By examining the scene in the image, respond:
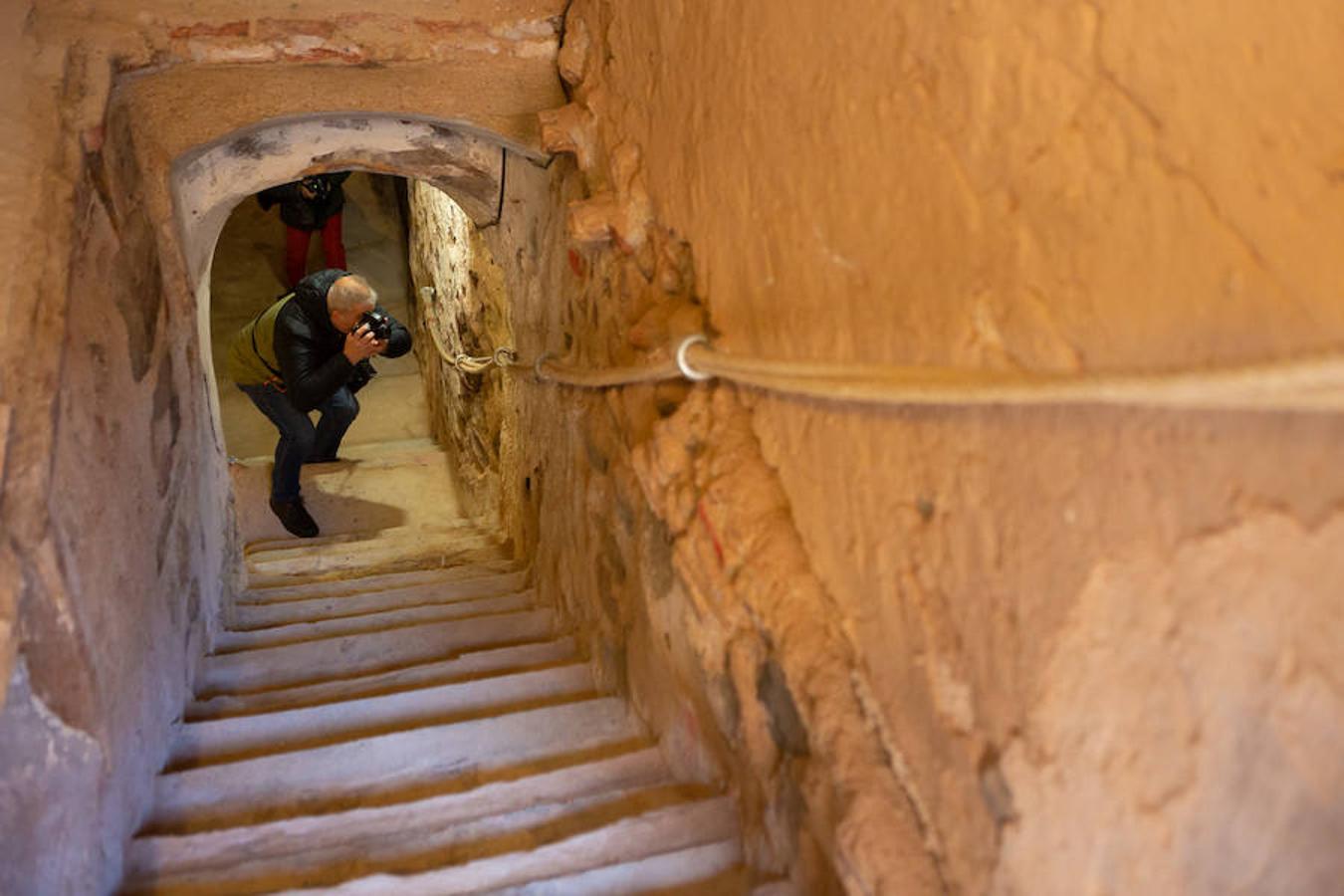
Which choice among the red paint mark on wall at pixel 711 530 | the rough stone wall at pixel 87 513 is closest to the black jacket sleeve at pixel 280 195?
the rough stone wall at pixel 87 513

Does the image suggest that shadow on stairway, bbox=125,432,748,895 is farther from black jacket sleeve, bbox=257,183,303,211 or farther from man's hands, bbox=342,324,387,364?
black jacket sleeve, bbox=257,183,303,211

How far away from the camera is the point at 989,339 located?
3.37 feet

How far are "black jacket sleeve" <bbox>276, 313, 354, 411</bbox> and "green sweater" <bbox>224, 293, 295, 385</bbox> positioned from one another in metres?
0.12

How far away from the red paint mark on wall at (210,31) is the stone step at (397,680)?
1501 millimetres

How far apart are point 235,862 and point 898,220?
147 centimetres

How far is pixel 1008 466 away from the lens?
1021 mm

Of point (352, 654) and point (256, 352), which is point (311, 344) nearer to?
point (256, 352)

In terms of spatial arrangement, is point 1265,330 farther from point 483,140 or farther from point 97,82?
point 483,140

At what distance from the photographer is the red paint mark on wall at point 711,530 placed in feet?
5.16

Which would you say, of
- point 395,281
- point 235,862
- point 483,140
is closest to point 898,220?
point 235,862

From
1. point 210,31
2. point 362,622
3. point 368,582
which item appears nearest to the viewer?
point 210,31

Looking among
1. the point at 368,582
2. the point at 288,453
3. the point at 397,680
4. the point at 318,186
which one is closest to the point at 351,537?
the point at 288,453

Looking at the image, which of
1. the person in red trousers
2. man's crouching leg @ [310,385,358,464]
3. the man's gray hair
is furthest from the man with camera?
the person in red trousers

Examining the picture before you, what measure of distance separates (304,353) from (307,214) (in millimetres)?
2225
